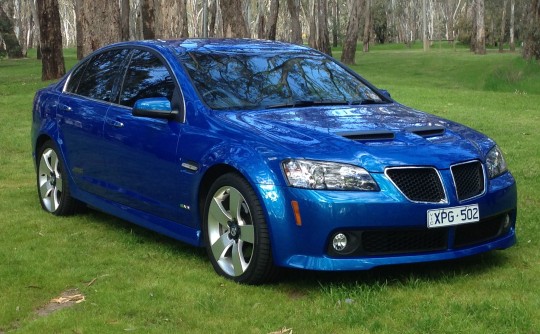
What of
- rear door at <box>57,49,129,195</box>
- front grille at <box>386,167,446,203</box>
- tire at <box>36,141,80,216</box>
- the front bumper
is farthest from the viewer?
tire at <box>36,141,80,216</box>

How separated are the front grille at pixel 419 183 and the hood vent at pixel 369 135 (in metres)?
0.33

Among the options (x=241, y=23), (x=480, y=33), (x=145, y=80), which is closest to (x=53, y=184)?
(x=145, y=80)

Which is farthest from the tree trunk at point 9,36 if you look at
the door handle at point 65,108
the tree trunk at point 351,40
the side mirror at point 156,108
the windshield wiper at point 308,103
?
the windshield wiper at point 308,103

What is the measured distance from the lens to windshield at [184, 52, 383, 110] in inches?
269

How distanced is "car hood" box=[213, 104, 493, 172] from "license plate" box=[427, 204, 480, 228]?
10.7 inches

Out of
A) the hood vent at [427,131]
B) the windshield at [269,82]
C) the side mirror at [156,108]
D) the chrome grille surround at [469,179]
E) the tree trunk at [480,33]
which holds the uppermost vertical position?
the windshield at [269,82]

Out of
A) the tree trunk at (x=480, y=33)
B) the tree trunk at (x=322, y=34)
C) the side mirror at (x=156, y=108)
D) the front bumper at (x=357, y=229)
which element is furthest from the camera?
the tree trunk at (x=480, y=33)

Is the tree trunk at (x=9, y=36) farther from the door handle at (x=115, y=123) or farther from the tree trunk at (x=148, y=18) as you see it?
the door handle at (x=115, y=123)

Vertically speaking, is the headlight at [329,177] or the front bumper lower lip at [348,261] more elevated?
the headlight at [329,177]

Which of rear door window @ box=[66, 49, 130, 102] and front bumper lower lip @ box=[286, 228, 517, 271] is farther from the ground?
rear door window @ box=[66, 49, 130, 102]

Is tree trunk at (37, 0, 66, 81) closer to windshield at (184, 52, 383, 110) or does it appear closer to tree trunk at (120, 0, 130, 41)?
tree trunk at (120, 0, 130, 41)

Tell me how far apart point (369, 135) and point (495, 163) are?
0.96 m

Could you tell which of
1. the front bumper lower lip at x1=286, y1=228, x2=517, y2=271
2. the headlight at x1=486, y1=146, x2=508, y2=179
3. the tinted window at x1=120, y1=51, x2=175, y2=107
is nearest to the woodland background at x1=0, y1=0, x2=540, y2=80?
the tinted window at x1=120, y1=51, x2=175, y2=107

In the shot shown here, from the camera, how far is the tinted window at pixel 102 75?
7934mm
